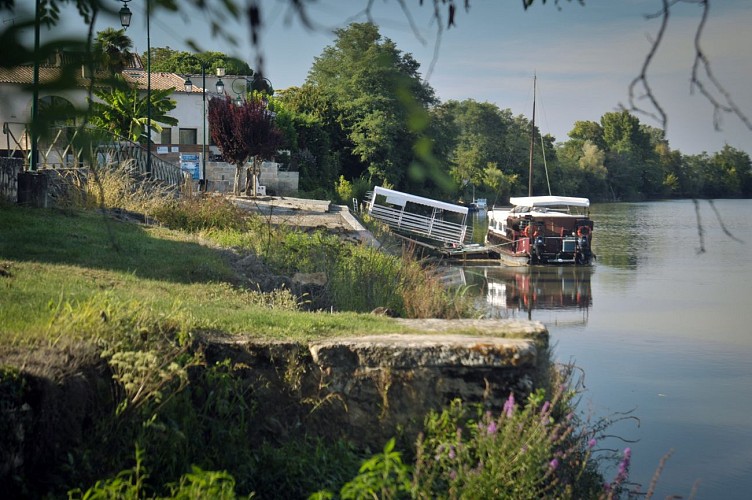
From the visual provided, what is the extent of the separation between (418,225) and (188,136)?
1801 centimetres

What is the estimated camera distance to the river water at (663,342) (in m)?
11.8

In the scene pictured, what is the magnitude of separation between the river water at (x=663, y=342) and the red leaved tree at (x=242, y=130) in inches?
366

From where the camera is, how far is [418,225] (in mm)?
42125

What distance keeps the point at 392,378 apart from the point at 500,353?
0.90 m

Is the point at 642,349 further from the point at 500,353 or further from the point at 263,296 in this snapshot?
the point at 500,353

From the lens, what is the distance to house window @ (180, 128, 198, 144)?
52934 millimetres

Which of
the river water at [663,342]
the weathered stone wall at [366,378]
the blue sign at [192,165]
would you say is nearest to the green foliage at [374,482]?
the weathered stone wall at [366,378]

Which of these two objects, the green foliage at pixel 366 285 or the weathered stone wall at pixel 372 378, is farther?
the green foliage at pixel 366 285

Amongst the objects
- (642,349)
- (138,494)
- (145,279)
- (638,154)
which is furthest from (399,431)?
(638,154)

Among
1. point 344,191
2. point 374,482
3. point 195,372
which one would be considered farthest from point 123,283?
point 344,191

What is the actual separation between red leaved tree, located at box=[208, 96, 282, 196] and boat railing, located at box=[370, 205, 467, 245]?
289 inches

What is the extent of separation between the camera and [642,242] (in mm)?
49156

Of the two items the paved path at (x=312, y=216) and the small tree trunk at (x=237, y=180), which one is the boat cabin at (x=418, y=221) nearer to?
the small tree trunk at (x=237, y=180)

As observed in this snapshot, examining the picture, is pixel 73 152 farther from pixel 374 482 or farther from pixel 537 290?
pixel 537 290
